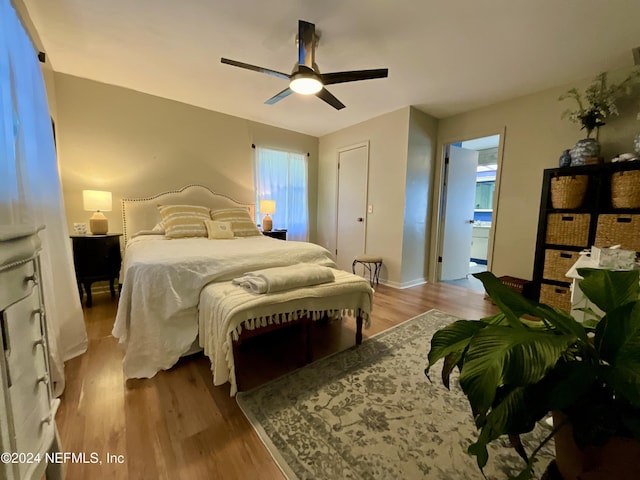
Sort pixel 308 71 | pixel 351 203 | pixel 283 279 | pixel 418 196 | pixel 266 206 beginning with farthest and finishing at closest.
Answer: pixel 351 203 < pixel 266 206 < pixel 418 196 < pixel 308 71 < pixel 283 279

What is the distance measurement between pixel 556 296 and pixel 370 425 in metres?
2.39

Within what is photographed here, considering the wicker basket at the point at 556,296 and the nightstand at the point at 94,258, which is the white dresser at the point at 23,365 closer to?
the nightstand at the point at 94,258

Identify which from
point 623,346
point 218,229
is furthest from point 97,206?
point 623,346

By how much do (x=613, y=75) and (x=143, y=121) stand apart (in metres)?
5.00

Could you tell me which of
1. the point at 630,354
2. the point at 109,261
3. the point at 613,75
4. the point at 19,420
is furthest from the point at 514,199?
the point at 109,261

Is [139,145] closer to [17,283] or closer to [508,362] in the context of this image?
[17,283]

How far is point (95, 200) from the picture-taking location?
2.70 m

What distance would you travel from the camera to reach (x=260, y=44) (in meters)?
2.20

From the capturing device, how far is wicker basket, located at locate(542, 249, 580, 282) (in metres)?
2.45

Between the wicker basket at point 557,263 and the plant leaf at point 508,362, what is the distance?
2539 mm

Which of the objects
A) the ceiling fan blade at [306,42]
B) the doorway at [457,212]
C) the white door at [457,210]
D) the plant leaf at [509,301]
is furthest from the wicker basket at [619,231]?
the ceiling fan blade at [306,42]

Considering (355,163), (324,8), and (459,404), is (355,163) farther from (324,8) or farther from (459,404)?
(459,404)

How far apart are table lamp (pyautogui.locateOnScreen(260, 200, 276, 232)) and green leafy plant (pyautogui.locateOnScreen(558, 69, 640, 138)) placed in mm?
3606

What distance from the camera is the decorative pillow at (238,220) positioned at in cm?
321
